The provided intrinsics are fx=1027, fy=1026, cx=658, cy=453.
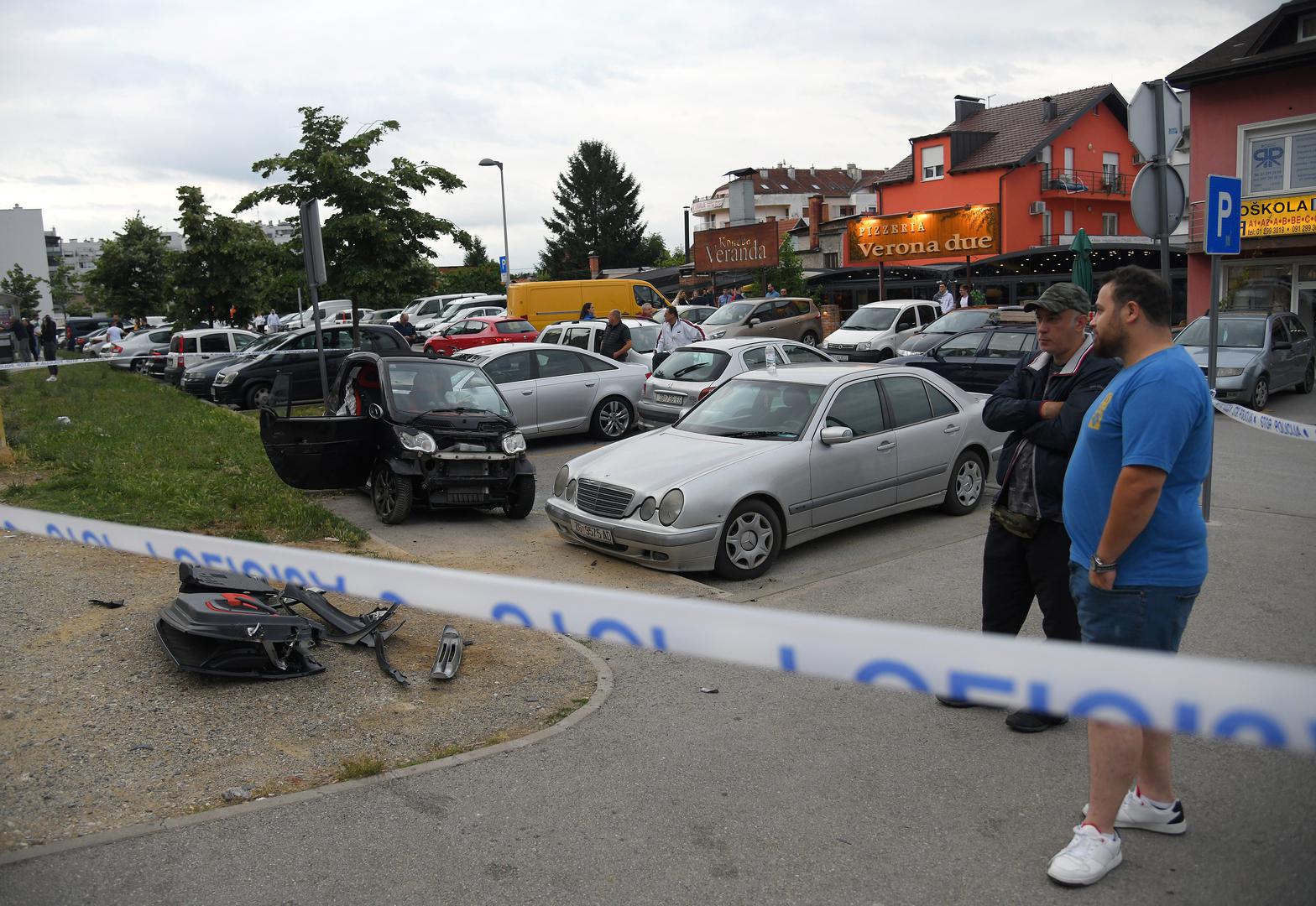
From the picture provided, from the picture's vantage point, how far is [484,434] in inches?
380

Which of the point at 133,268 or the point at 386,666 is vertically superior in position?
the point at 133,268

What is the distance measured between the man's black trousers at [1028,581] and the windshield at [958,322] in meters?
18.0

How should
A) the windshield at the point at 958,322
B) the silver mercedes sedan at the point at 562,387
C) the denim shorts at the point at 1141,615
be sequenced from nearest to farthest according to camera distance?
the denim shorts at the point at 1141,615, the silver mercedes sedan at the point at 562,387, the windshield at the point at 958,322

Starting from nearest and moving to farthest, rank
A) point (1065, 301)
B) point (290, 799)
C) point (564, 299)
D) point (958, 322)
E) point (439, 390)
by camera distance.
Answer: point (290, 799) < point (1065, 301) < point (439, 390) < point (958, 322) < point (564, 299)

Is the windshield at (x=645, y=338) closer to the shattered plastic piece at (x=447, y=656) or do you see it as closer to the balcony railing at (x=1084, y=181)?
the shattered plastic piece at (x=447, y=656)

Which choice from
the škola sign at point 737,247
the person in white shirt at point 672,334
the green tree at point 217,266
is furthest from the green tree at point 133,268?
the person in white shirt at point 672,334

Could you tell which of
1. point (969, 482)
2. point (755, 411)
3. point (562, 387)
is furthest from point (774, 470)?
point (562, 387)

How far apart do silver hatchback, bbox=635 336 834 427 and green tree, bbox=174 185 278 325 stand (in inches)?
804

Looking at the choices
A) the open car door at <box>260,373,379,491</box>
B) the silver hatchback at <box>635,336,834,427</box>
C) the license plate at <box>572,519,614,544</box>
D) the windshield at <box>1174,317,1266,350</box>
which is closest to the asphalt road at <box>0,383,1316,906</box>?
the license plate at <box>572,519,614,544</box>

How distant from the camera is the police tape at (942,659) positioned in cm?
193

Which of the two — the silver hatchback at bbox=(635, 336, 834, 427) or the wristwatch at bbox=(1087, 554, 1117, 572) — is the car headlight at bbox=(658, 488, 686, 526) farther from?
the silver hatchback at bbox=(635, 336, 834, 427)

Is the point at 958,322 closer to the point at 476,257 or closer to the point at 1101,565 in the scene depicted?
the point at 1101,565

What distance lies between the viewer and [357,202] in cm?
2222

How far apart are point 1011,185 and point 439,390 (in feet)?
147
